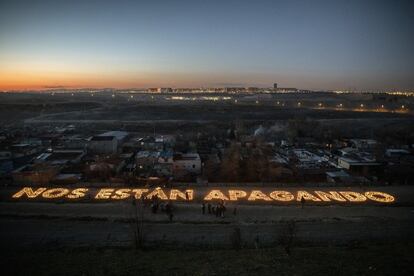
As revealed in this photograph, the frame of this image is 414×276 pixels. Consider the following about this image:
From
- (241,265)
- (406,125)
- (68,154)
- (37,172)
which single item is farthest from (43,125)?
(406,125)

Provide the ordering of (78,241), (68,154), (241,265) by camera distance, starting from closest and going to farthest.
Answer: (241,265)
(78,241)
(68,154)

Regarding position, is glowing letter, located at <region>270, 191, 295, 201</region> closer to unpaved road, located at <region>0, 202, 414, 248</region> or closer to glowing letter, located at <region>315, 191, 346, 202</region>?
unpaved road, located at <region>0, 202, 414, 248</region>

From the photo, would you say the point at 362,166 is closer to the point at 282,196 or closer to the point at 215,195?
the point at 282,196

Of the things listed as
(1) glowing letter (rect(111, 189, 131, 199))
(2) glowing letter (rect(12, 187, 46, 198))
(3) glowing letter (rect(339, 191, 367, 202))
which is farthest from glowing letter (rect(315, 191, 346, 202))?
(2) glowing letter (rect(12, 187, 46, 198))

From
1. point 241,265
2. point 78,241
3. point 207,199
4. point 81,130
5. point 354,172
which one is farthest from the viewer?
point 81,130

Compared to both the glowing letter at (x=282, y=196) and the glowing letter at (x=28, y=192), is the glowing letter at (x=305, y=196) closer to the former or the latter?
the glowing letter at (x=282, y=196)

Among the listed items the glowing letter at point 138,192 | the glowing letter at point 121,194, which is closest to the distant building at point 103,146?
the glowing letter at point 121,194

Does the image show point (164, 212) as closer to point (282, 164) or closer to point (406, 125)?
point (282, 164)

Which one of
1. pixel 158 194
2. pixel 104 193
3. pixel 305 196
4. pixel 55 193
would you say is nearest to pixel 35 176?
pixel 55 193
